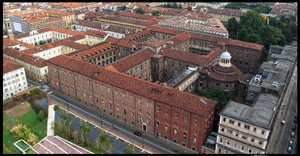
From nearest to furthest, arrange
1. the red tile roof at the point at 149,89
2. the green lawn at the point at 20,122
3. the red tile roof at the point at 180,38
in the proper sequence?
the red tile roof at the point at 149,89
the green lawn at the point at 20,122
the red tile roof at the point at 180,38

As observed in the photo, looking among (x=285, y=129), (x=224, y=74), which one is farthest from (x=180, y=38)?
(x=285, y=129)

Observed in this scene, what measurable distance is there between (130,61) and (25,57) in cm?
5022

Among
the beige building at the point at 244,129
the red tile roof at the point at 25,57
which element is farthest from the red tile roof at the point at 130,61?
the beige building at the point at 244,129

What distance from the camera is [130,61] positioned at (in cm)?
9388

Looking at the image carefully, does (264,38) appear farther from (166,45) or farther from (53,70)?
(53,70)

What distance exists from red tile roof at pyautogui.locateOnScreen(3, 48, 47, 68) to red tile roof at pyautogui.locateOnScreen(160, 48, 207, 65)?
2010 inches

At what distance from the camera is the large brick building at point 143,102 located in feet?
213

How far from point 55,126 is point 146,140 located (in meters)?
27.1

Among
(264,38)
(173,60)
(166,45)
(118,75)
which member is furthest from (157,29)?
(118,75)

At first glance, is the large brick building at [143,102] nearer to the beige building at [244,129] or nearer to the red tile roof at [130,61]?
Answer: the beige building at [244,129]

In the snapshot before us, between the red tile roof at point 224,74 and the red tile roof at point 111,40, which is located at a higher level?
the red tile roof at point 111,40

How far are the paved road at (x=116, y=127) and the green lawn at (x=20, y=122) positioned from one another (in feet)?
33.9

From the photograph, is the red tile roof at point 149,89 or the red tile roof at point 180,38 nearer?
the red tile roof at point 149,89

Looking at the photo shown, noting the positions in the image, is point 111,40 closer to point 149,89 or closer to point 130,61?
point 130,61
